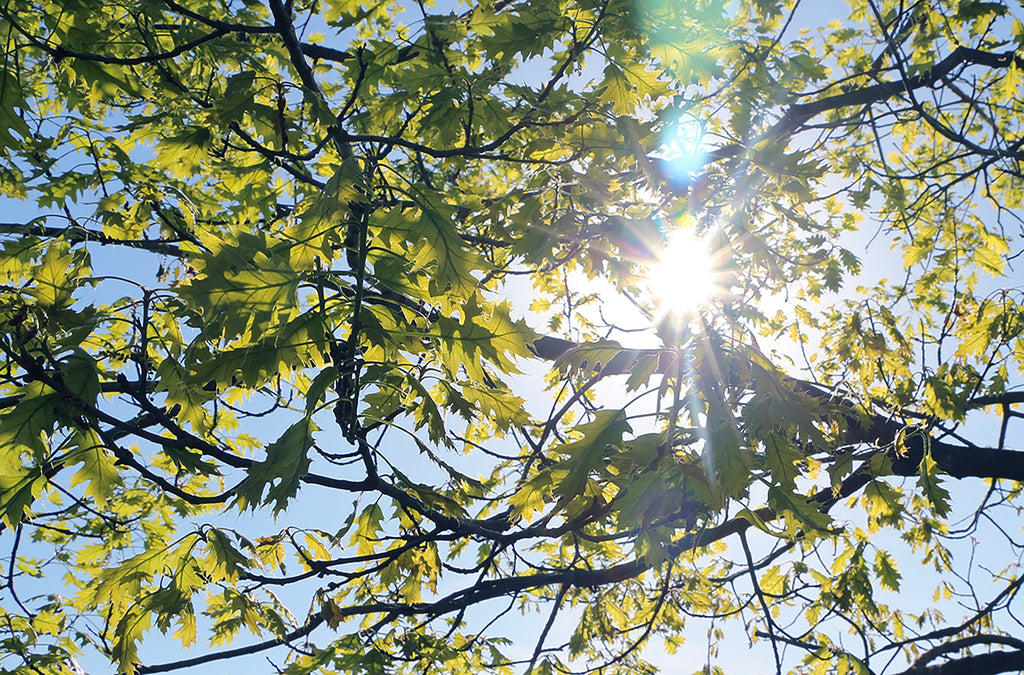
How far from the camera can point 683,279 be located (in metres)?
2.32

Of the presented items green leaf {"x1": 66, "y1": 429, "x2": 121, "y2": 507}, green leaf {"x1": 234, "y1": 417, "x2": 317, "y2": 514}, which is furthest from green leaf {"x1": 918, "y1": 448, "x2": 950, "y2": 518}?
green leaf {"x1": 66, "y1": 429, "x2": 121, "y2": 507}

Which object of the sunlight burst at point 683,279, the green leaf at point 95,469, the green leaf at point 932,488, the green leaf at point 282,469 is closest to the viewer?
the green leaf at point 282,469

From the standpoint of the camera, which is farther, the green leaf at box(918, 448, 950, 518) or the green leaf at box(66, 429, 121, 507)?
the green leaf at box(918, 448, 950, 518)

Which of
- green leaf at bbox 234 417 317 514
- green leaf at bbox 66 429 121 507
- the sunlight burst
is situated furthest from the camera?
green leaf at bbox 66 429 121 507

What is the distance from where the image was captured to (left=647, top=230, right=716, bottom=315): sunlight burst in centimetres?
210

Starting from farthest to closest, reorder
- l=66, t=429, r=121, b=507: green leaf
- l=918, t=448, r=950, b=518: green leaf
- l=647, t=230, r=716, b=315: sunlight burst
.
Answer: l=918, t=448, r=950, b=518: green leaf < l=66, t=429, r=121, b=507: green leaf < l=647, t=230, r=716, b=315: sunlight burst

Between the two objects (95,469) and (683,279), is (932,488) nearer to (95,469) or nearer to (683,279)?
(683,279)

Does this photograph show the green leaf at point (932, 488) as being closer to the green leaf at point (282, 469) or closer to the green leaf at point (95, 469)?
the green leaf at point (282, 469)

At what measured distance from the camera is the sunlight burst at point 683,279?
2.10 meters

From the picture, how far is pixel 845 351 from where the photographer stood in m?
4.38

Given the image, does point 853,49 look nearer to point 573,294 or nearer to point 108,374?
point 573,294

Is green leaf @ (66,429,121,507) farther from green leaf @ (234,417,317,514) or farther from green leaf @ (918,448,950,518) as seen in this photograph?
green leaf @ (918,448,950,518)

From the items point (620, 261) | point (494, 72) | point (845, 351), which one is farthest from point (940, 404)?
point (494, 72)

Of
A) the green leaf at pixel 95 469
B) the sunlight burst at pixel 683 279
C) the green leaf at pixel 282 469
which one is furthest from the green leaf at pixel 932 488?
the green leaf at pixel 95 469
